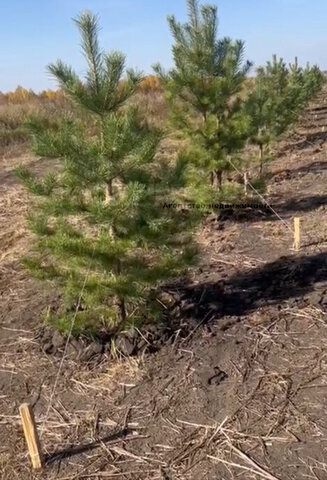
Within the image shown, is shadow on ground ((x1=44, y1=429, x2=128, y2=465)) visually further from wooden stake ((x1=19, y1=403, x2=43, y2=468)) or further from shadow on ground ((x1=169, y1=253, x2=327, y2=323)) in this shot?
shadow on ground ((x1=169, y1=253, x2=327, y2=323))

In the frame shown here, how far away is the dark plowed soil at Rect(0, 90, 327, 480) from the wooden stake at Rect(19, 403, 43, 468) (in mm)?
86

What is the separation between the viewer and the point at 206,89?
648 cm

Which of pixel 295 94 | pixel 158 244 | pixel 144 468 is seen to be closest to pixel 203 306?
pixel 158 244

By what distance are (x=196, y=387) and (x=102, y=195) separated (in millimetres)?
1379

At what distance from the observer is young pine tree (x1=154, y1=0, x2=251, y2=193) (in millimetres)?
6414

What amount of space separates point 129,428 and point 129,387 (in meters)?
0.39

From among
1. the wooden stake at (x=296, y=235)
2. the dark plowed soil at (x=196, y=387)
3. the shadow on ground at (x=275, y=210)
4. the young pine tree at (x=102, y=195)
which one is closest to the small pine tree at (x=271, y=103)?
the shadow on ground at (x=275, y=210)

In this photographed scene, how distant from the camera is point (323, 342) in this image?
3752 mm

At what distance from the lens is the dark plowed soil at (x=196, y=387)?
275cm

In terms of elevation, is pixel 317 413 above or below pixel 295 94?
below

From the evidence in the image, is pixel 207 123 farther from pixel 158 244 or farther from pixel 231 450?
pixel 231 450

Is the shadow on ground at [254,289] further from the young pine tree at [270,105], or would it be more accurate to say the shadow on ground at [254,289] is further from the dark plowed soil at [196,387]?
the young pine tree at [270,105]

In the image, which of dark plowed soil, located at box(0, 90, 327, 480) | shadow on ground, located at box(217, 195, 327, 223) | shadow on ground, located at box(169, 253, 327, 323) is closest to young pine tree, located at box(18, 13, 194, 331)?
dark plowed soil, located at box(0, 90, 327, 480)

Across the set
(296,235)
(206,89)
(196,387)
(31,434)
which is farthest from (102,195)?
(206,89)
